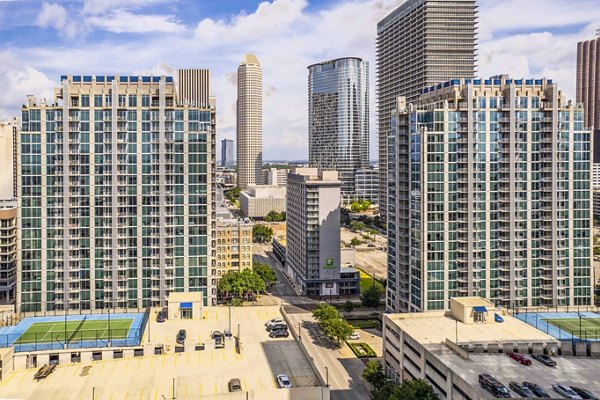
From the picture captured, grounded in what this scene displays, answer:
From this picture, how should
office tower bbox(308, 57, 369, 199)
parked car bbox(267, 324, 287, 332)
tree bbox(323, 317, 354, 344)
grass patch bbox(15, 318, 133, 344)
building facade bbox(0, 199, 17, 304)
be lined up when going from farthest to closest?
office tower bbox(308, 57, 369, 199), building facade bbox(0, 199, 17, 304), tree bbox(323, 317, 354, 344), grass patch bbox(15, 318, 133, 344), parked car bbox(267, 324, 287, 332)

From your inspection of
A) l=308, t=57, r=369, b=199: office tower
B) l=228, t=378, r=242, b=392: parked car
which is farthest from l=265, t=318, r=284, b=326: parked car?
l=308, t=57, r=369, b=199: office tower

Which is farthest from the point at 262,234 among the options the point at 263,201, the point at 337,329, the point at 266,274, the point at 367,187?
the point at 337,329

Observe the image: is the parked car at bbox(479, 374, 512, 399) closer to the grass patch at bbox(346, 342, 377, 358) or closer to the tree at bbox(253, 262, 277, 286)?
the grass patch at bbox(346, 342, 377, 358)

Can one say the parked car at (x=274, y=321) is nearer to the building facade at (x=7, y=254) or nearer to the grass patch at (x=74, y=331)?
the grass patch at (x=74, y=331)

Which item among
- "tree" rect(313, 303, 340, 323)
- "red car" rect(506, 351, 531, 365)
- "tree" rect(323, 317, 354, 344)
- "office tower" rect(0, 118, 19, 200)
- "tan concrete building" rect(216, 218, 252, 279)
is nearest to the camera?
"red car" rect(506, 351, 531, 365)

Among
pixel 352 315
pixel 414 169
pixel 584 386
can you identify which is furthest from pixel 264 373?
pixel 352 315

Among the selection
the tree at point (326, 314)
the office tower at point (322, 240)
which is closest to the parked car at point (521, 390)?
the tree at point (326, 314)
